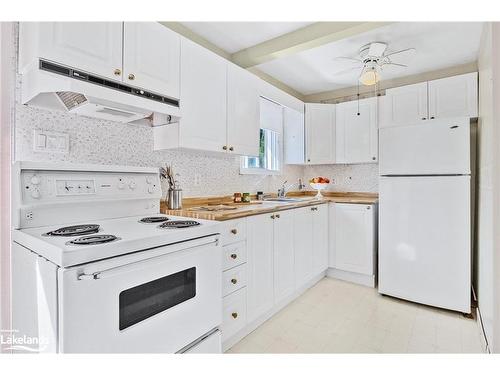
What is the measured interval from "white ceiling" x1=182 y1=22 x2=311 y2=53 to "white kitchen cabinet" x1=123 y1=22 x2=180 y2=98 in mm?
569

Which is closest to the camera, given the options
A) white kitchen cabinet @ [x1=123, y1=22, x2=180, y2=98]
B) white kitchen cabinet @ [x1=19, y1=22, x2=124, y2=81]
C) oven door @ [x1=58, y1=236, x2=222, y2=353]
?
oven door @ [x1=58, y1=236, x2=222, y2=353]

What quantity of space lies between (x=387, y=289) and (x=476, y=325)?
67cm

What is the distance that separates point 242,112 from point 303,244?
1.38 m

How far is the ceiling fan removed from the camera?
94.0 inches

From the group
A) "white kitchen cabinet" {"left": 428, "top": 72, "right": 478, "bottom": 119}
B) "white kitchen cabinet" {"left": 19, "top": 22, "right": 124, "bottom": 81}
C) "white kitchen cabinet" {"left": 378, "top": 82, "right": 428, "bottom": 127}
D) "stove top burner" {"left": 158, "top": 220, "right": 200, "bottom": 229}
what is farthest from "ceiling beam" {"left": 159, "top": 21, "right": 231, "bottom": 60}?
"white kitchen cabinet" {"left": 428, "top": 72, "right": 478, "bottom": 119}

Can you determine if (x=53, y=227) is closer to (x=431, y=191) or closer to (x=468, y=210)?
(x=431, y=191)

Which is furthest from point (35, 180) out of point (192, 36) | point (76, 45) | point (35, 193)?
point (192, 36)

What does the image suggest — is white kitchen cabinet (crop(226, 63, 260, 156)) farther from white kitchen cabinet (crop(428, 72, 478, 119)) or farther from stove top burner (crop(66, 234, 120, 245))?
white kitchen cabinet (crop(428, 72, 478, 119))

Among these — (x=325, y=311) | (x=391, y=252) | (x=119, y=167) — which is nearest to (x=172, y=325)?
(x=119, y=167)

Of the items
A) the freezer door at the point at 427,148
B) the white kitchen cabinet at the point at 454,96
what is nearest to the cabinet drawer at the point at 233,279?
the freezer door at the point at 427,148

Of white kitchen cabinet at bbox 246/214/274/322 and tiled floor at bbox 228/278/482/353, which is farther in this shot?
white kitchen cabinet at bbox 246/214/274/322

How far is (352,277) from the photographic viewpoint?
9.67ft

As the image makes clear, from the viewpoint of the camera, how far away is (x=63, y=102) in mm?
1431

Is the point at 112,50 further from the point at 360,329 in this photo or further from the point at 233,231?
the point at 360,329
